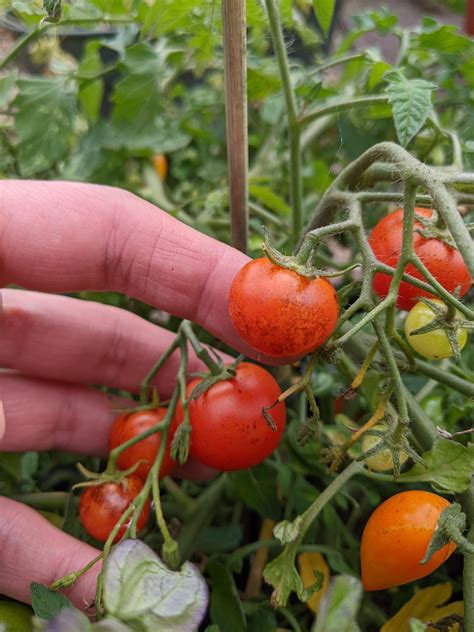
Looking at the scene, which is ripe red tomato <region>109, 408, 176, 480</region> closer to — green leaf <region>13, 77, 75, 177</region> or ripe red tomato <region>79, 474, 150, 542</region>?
ripe red tomato <region>79, 474, 150, 542</region>

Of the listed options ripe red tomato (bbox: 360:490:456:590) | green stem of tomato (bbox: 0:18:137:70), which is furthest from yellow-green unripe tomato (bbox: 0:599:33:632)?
green stem of tomato (bbox: 0:18:137:70)

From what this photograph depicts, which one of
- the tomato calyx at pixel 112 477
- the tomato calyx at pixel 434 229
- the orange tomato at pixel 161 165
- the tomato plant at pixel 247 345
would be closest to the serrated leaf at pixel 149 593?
the tomato plant at pixel 247 345

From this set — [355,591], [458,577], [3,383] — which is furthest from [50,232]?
[458,577]

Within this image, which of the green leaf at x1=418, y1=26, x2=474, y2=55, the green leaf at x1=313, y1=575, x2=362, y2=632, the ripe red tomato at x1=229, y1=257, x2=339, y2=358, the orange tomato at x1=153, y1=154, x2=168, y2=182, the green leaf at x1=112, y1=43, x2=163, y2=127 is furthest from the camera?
the orange tomato at x1=153, y1=154, x2=168, y2=182

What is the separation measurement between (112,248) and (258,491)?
0.35 metres

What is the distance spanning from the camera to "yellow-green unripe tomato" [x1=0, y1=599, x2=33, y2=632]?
2.15 feet

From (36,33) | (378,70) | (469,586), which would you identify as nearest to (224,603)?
(469,586)

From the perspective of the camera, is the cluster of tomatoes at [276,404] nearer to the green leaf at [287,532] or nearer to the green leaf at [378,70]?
the green leaf at [287,532]

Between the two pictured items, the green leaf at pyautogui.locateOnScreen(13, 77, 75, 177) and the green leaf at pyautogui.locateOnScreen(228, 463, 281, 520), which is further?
the green leaf at pyautogui.locateOnScreen(13, 77, 75, 177)

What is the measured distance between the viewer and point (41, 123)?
1020 mm

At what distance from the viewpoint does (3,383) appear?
0.90 m

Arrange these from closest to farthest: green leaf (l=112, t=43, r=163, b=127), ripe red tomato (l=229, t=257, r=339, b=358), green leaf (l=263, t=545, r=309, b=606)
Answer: ripe red tomato (l=229, t=257, r=339, b=358), green leaf (l=263, t=545, r=309, b=606), green leaf (l=112, t=43, r=163, b=127)

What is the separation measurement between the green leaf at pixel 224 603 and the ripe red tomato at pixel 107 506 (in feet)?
0.36

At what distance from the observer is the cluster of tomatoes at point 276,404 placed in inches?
19.6
